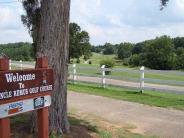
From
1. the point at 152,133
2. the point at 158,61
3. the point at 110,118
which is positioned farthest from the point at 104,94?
the point at 158,61

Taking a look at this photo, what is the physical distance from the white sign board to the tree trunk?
179cm

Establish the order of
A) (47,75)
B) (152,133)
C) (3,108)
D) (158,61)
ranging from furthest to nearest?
1. (158,61)
2. (152,133)
3. (47,75)
4. (3,108)

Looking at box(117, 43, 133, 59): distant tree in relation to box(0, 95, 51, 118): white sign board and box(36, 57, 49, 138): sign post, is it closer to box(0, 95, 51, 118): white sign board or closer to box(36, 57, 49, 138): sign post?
box(36, 57, 49, 138): sign post

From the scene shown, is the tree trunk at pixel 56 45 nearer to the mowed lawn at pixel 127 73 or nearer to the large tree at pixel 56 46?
the large tree at pixel 56 46

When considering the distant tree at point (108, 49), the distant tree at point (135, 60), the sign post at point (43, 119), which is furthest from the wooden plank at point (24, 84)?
the distant tree at point (108, 49)

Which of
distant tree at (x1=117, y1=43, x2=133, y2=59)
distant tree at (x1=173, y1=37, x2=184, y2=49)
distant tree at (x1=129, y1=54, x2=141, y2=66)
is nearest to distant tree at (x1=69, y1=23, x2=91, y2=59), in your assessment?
distant tree at (x1=129, y1=54, x2=141, y2=66)

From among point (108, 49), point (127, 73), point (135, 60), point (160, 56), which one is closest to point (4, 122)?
point (127, 73)

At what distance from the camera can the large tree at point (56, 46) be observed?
822 centimetres

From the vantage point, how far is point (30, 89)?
611 centimetres

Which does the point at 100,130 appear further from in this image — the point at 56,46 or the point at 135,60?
the point at 135,60

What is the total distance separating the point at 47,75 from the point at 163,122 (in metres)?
5.68

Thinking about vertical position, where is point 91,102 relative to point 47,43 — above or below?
below

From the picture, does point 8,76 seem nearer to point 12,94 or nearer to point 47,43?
point 12,94

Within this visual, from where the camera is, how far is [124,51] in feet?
287
